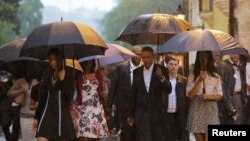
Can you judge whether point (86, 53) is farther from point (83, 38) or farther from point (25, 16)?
point (25, 16)

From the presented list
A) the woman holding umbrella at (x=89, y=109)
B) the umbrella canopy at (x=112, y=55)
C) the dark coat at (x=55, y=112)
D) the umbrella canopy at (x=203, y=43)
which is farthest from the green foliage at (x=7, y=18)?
the dark coat at (x=55, y=112)

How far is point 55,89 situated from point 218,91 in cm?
220

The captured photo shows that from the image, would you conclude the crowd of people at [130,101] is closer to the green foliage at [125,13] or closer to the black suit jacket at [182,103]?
the black suit jacket at [182,103]

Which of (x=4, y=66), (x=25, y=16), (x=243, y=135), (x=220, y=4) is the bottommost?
(x=243, y=135)

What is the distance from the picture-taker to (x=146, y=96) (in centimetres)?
941

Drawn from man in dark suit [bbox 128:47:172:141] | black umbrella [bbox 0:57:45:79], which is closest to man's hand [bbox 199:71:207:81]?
man in dark suit [bbox 128:47:172:141]

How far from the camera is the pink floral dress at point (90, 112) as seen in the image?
9.33 metres

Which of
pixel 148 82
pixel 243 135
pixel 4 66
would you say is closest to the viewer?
pixel 243 135

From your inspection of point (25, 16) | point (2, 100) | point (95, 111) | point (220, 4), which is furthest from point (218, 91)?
point (25, 16)

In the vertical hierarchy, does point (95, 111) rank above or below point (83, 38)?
below

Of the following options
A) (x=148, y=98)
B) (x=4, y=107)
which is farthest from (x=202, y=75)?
(x=4, y=107)

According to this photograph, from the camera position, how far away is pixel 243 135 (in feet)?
22.9

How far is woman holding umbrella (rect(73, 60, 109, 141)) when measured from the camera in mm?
9336

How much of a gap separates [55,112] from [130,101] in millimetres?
1484
